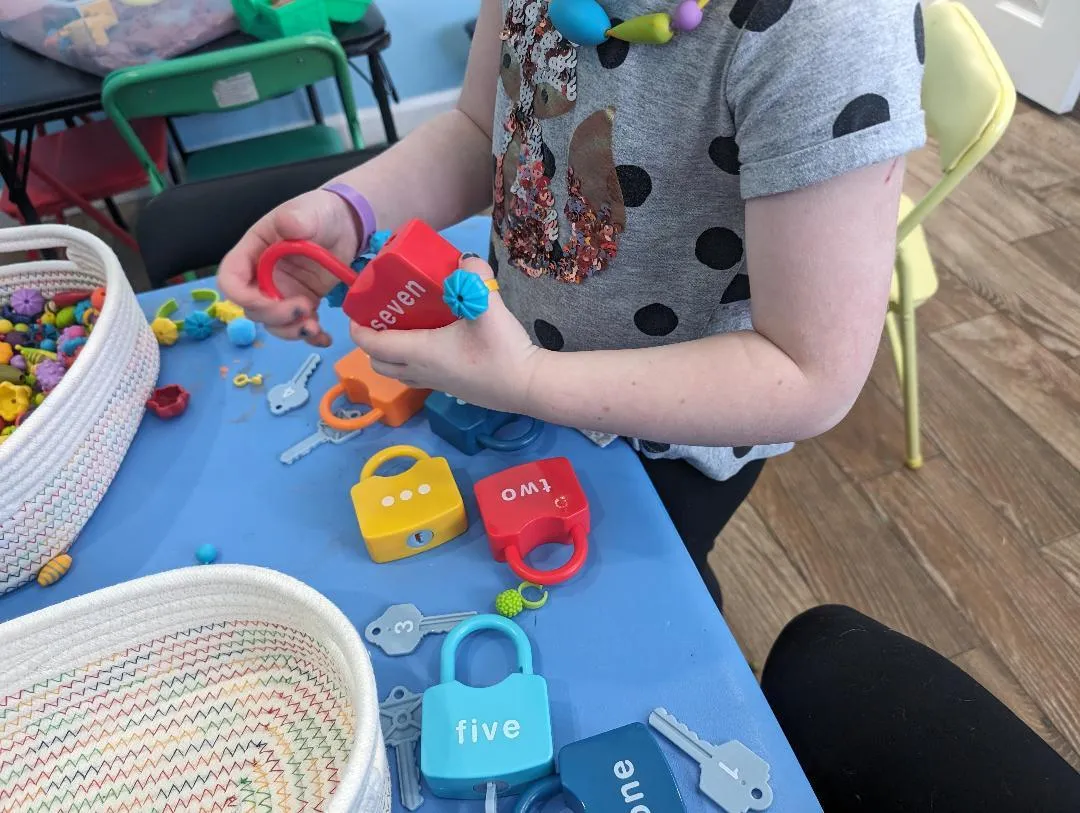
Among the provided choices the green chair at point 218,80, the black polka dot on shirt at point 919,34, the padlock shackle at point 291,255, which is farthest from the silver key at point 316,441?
the green chair at point 218,80

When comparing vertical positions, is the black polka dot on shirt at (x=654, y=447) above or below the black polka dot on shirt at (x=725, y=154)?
below

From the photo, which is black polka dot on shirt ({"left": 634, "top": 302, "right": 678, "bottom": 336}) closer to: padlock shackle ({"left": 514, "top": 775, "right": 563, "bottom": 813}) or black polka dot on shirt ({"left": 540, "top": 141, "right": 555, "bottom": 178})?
black polka dot on shirt ({"left": 540, "top": 141, "right": 555, "bottom": 178})

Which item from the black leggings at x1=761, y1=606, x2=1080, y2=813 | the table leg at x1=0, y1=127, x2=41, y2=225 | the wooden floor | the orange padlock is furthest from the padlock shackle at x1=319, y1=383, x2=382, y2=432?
the table leg at x1=0, y1=127, x2=41, y2=225

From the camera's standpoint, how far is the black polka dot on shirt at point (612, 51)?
1.41 ft

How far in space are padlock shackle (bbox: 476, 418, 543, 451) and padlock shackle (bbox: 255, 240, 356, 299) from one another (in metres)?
0.15

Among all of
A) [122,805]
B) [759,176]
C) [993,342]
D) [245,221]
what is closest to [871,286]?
[759,176]

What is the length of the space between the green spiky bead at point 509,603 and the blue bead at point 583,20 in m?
0.32

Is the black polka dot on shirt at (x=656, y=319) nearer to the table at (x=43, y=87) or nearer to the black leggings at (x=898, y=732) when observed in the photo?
the black leggings at (x=898, y=732)

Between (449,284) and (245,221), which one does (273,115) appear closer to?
(245,221)

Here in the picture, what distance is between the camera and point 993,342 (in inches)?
58.6

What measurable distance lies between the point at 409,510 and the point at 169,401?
0.24 metres

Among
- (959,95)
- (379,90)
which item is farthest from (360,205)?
(379,90)

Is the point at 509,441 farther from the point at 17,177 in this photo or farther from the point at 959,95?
the point at 17,177

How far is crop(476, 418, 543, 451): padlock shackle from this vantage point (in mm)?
561
